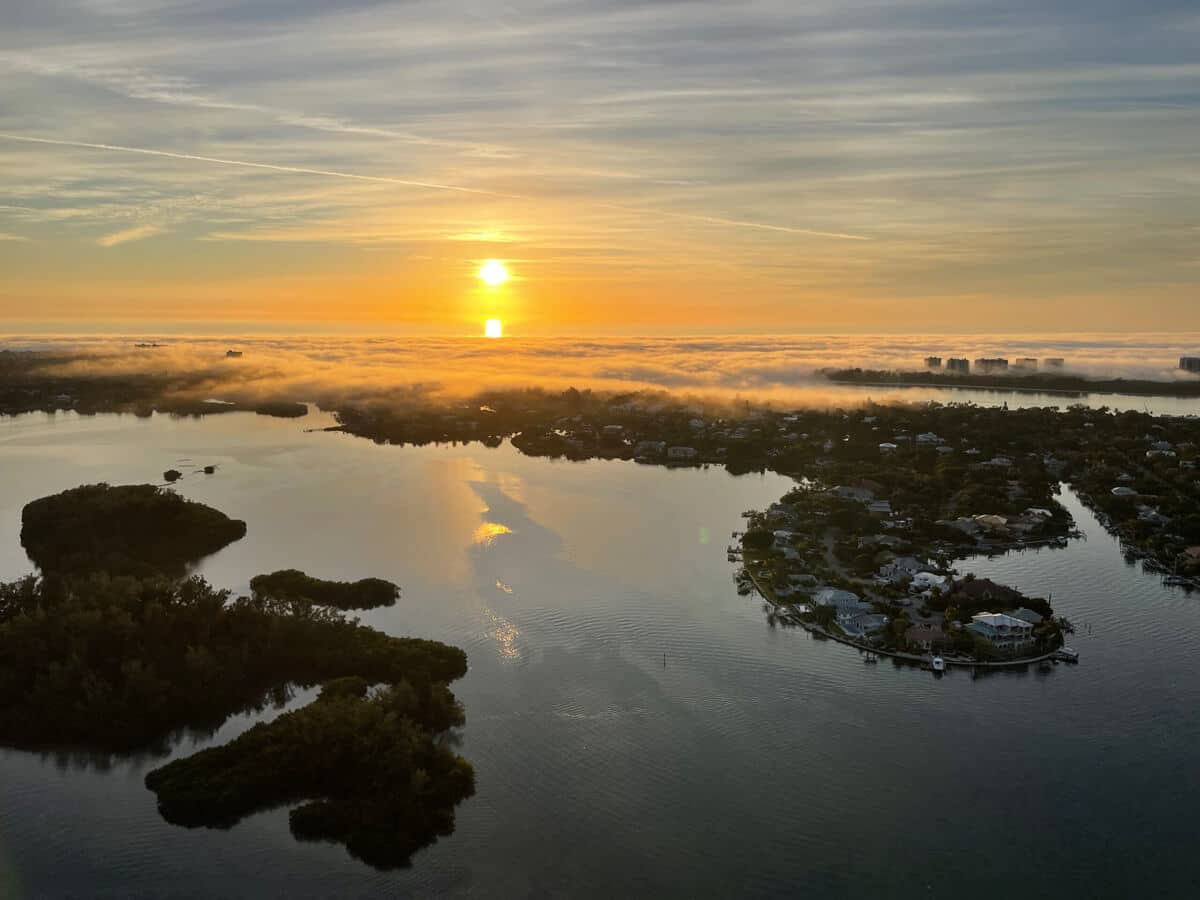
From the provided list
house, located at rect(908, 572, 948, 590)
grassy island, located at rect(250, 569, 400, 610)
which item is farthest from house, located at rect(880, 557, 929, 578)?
grassy island, located at rect(250, 569, 400, 610)

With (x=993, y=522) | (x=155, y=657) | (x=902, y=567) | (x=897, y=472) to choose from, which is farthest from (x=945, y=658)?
(x=897, y=472)

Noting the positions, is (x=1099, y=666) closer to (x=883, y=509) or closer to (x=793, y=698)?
(x=793, y=698)

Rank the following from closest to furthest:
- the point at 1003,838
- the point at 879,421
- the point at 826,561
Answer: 1. the point at 1003,838
2. the point at 826,561
3. the point at 879,421

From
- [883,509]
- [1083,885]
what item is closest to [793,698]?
[1083,885]

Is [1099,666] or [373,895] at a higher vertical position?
[1099,666]

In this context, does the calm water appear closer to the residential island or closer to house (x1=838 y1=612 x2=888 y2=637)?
house (x1=838 y1=612 x2=888 y2=637)

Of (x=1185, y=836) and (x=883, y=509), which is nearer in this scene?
(x=1185, y=836)

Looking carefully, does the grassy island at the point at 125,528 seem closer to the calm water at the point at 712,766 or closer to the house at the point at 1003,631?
the calm water at the point at 712,766
